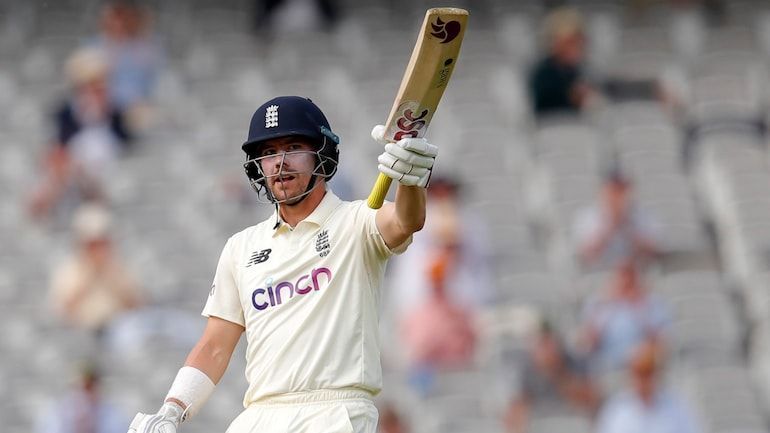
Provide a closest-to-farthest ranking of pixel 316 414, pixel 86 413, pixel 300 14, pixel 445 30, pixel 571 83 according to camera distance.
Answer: pixel 445 30
pixel 316 414
pixel 86 413
pixel 571 83
pixel 300 14

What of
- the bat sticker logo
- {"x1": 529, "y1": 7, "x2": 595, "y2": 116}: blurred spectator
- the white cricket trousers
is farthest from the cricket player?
{"x1": 529, "y1": 7, "x2": 595, "y2": 116}: blurred spectator

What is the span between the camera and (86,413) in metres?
8.97

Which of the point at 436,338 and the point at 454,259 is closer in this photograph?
the point at 436,338

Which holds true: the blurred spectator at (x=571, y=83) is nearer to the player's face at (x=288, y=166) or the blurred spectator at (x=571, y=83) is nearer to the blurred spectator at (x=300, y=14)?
the blurred spectator at (x=300, y=14)

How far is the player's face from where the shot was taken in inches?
174

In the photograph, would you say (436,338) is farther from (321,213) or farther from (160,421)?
(160,421)

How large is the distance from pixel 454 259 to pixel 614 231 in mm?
1040

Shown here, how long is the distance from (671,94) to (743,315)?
2.07 m

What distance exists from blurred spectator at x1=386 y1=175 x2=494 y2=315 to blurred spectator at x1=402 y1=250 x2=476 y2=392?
0.27ft

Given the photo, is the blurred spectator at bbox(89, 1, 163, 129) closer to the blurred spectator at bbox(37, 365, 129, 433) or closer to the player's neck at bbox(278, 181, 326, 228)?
the blurred spectator at bbox(37, 365, 129, 433)

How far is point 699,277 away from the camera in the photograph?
9.55m

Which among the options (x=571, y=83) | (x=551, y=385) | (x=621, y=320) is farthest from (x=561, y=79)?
(x=551, y=385)

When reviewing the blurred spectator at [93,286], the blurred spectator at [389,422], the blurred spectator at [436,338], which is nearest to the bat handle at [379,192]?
the blurred spectator at [389,422]

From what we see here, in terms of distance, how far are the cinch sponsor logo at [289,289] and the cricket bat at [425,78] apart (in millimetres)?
358
